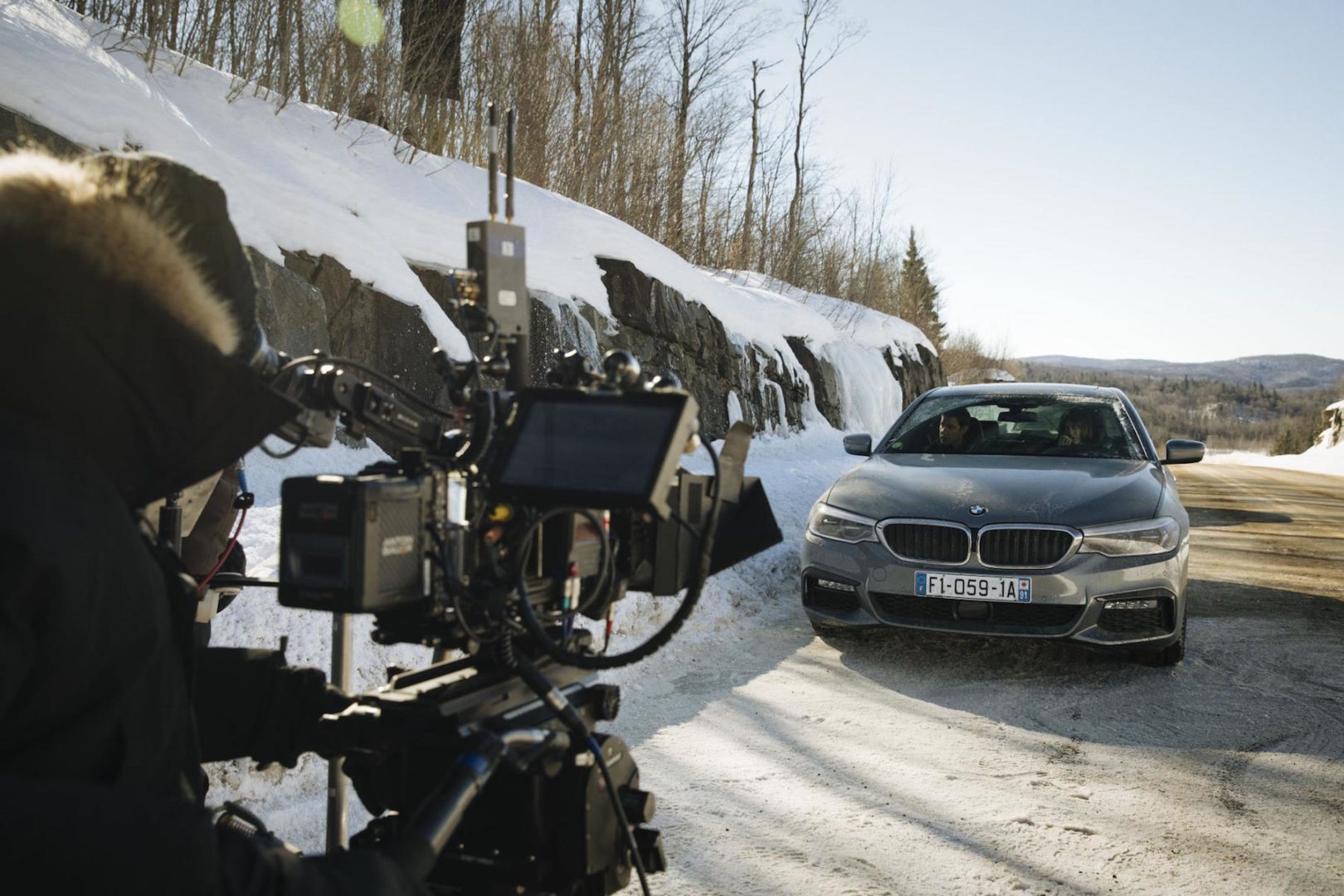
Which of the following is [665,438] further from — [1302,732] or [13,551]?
[1302,732]

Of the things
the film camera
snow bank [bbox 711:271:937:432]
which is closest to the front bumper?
the film camera

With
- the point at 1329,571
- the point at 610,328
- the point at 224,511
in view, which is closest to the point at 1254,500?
the point at 1329,571

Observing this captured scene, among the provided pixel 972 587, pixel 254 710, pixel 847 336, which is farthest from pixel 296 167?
pixel 847 336

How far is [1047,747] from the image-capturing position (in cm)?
438

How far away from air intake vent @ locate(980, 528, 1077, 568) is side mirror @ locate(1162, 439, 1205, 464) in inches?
55.7

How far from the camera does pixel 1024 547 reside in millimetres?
5461

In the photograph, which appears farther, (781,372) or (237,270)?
(781,372)

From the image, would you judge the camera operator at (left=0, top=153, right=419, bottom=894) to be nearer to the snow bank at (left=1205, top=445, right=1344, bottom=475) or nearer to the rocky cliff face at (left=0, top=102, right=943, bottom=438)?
the rocky cliff face at (left=0, top=102, right=943, bottom=438)

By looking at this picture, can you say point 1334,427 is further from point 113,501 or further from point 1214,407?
point 1214,407

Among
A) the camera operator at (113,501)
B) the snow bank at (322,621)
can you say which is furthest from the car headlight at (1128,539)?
the camera operator at (113,501)

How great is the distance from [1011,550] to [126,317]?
15.8 feet

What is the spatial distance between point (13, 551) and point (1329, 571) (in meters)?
10.2

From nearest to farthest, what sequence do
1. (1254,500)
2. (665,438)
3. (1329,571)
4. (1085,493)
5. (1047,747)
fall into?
1. (665,438)
2. (1047,747)
3. (1085,493)
4. (1329,571)
5. (1254,500)

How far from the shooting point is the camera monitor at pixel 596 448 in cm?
170
